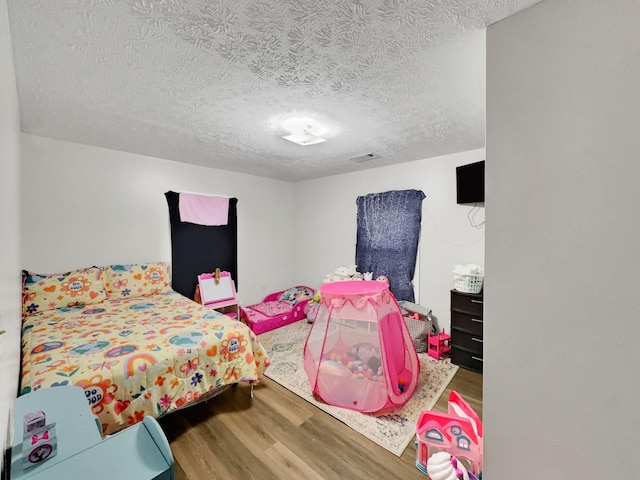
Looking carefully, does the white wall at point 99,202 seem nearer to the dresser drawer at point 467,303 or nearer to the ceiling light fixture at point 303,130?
the ceiling light fixture at point 303,130

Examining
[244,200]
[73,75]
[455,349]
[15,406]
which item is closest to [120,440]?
[15,406]

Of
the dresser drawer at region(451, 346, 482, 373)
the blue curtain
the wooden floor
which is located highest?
the blue curtain

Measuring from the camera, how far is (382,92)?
1655mm

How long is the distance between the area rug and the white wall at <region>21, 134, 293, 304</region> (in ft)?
4.73

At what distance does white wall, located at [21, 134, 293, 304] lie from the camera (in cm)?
256

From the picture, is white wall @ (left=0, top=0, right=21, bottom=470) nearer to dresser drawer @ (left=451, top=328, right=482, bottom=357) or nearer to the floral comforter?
the floral comforter

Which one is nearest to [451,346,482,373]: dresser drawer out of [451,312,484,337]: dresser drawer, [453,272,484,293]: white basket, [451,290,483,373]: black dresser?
[451,290,483,373]: black dresser

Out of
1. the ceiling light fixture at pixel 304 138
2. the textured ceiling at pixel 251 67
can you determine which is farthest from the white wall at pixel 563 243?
the ceiling light fixture at pixel 304 138

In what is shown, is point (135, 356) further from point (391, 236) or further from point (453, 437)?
point (391, 236)

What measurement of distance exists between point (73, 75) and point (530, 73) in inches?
91.6

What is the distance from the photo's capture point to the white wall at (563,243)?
811mm

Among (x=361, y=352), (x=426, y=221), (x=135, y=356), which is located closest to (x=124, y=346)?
(x=135, y=356)

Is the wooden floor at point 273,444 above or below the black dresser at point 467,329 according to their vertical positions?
below

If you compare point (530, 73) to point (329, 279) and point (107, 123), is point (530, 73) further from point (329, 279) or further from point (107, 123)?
point (329, 279)
